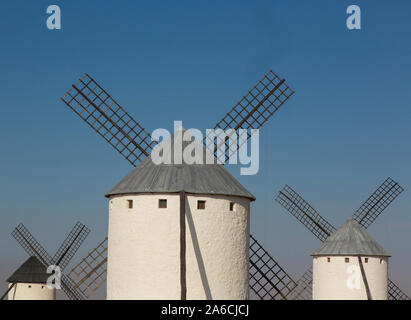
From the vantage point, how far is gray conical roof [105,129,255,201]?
17734mm

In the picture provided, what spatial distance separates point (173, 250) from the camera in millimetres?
17312

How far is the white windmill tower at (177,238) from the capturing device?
17266 mm

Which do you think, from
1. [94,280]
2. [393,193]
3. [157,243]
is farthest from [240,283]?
[393,193]

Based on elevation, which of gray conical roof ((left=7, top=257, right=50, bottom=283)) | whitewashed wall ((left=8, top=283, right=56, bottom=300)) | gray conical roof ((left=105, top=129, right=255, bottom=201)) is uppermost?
gray conical roof ((left=105, top=129, right=255, bottom=201))

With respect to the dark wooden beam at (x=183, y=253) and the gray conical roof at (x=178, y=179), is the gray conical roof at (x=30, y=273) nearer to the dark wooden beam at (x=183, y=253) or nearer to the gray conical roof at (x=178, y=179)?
the gray conical roof at (x=178, y=179)

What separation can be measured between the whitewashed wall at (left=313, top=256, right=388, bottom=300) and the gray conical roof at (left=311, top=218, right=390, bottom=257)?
0.24 meters

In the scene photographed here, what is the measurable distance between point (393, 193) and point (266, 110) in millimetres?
15865

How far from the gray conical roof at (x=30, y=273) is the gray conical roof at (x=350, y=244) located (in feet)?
47.3

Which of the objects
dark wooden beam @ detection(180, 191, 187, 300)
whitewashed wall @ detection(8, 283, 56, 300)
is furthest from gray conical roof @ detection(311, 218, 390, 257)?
whitewashed wall @ detection(8, 283, 56, 300)

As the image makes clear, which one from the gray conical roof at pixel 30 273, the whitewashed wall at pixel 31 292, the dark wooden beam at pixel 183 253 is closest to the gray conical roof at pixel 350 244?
the dark wooden beam at pixel 183 253

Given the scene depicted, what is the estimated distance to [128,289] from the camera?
695 inches

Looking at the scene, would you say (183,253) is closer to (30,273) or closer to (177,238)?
(177,238)

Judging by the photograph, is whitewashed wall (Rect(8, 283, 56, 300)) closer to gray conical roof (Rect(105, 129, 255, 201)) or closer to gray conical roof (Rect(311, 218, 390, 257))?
gray conical roof (Rect(311, 218, 390, 257))
